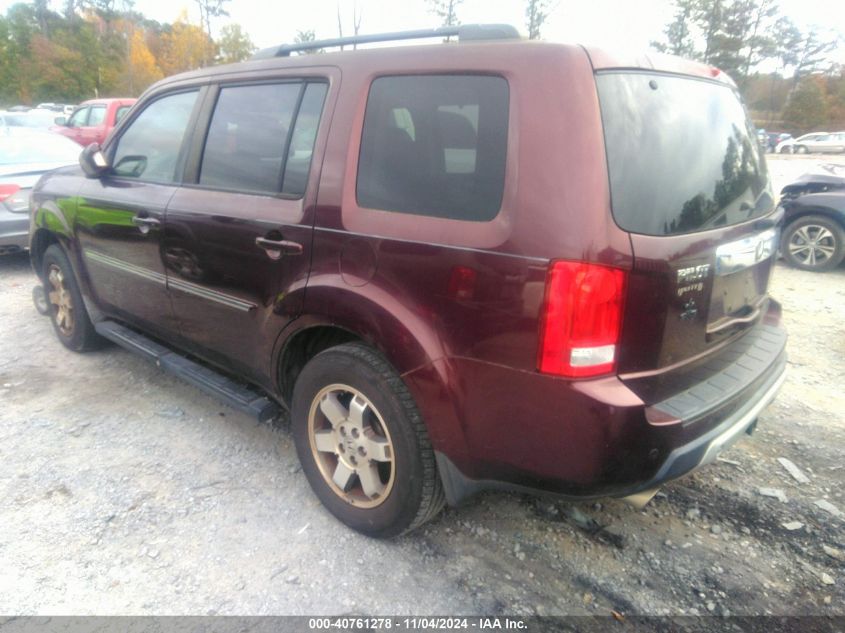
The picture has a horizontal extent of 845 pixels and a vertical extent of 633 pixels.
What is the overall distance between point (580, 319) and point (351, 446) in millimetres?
1159

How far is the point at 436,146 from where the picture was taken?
2168 millimetres

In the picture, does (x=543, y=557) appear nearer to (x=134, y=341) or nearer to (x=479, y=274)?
(x=479, y=274)

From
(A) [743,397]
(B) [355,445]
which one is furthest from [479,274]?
(A) [743,397]

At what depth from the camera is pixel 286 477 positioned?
3049mm

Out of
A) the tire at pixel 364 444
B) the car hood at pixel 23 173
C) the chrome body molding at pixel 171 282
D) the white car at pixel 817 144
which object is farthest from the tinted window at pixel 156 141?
the white car at pixel 817 144

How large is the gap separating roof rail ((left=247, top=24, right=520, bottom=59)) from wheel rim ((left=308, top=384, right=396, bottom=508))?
56.4 inches

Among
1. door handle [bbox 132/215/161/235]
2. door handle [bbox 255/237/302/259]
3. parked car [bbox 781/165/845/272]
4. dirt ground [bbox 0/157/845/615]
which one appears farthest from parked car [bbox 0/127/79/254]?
parked car [bbox 781/165/845/272]

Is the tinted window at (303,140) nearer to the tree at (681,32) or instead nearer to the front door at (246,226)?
the front door at (246,226)

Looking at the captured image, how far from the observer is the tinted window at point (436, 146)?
1.99m

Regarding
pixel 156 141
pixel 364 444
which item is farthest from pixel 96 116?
pixel 364 444

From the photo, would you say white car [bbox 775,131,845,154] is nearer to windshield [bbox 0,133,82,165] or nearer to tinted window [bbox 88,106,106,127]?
tinted window [bbox 88,106,106,127]

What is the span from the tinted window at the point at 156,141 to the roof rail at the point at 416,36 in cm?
57

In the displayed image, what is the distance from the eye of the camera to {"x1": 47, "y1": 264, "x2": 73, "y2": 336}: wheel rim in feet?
14.5

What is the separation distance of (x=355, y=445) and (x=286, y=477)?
743 millimetres
